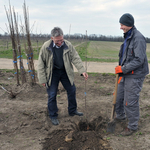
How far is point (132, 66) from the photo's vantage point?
2.79m

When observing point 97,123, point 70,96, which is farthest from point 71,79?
point 97,123

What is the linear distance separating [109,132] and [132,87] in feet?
3.28

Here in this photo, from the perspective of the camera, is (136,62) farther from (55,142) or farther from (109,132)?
(55,142)

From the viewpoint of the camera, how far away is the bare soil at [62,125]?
2773 millimetres

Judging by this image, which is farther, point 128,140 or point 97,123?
point 97,123

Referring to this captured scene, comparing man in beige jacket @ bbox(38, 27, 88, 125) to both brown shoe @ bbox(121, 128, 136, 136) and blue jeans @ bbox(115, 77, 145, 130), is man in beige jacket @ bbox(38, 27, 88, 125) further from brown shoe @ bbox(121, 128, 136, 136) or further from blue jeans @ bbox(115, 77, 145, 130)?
brown shoe @ bbox(121, 128, 136, 136)

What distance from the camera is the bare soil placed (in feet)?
9.10

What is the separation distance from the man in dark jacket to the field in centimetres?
37

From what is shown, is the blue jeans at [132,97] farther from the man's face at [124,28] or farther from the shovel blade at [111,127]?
the man's face at [124,28]

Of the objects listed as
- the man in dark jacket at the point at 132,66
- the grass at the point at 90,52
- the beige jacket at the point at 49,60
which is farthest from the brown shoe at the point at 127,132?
the grass at the point at 90,52

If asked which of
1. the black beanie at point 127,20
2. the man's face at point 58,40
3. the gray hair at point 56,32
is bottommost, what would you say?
the man's face at point 58,40

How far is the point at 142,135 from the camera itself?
2.99m

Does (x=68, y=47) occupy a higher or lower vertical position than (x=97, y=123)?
higher

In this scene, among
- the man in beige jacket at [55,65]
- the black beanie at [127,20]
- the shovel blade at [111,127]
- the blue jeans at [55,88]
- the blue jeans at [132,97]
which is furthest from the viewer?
the blue jeans at [55,88]
